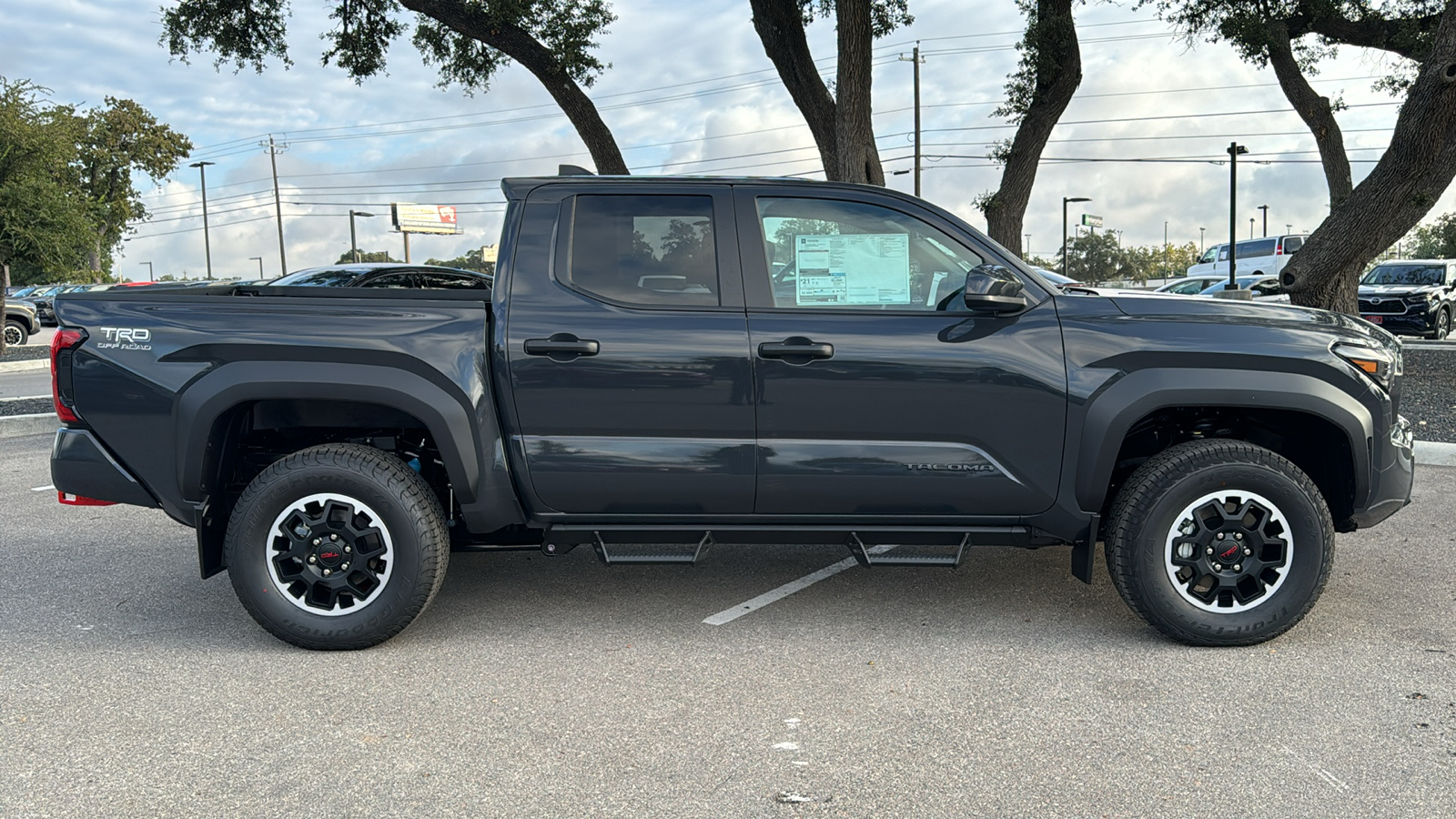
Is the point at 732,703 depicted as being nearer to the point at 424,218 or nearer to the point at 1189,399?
the point at 1189,399

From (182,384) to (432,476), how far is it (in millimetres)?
1068

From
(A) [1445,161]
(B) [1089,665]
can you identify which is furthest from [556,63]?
(B) [1089,665]

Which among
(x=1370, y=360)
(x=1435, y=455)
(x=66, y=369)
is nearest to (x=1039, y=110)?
(x=1435, y=455)

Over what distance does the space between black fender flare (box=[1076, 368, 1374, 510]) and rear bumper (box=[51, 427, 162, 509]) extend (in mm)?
3766

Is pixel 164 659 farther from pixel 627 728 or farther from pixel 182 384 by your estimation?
pixel 627 728

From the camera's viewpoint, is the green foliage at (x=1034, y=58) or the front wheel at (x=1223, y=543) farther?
the green foliage at (x=1034, y=58)

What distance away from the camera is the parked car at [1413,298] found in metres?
19.7

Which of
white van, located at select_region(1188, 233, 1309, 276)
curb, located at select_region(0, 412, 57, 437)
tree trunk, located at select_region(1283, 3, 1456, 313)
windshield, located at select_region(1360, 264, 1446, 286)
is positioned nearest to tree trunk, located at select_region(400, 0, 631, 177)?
curb, located at select_region(0, 412, 57, 437)

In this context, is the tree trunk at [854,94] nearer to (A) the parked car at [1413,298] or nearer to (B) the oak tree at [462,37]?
(B) the oak tree at [462,37]

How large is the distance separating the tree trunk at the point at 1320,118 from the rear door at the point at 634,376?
55.2 feet

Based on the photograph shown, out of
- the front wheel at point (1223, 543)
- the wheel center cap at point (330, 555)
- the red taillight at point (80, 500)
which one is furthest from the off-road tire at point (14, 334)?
the front wheel at point (1223, 543)

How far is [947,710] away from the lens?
3.52 metres

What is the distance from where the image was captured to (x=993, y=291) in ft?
12.8

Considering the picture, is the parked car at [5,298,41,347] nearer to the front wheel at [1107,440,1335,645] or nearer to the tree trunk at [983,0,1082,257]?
the tree trunk at [983,0,1082,257]
